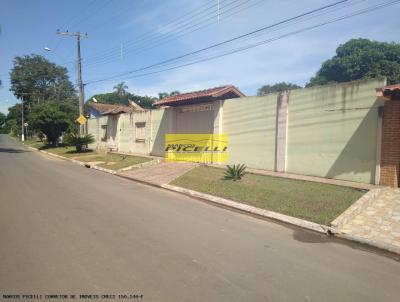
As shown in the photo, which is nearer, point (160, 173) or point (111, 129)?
point (160, 173)

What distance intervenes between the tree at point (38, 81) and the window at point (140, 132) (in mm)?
44686

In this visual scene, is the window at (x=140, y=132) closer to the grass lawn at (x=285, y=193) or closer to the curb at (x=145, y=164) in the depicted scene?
the curb at (x=145, y=164)

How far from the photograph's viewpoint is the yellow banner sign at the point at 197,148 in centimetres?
1485

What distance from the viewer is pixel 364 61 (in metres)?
36.1

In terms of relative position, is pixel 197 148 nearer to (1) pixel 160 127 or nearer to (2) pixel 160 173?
(2) pixel 160 173

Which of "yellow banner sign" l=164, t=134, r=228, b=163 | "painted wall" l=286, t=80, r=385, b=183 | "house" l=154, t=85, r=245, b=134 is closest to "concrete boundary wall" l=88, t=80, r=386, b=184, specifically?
"painted wall" l=286, t=80, r=385, b=183

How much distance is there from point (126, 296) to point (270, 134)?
1010cm

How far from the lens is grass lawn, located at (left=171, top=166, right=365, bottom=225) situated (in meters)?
7.30

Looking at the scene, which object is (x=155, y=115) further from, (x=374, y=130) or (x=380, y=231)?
(x=380, y=231)

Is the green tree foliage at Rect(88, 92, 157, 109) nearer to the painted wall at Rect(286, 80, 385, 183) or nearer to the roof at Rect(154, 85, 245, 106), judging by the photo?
the roof at Rect(154, 85, 245, 106)

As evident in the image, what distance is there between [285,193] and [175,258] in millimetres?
5177

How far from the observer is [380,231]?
19.7ft

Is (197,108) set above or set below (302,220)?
above

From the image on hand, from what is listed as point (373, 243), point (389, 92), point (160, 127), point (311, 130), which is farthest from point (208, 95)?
point (373, 243)
